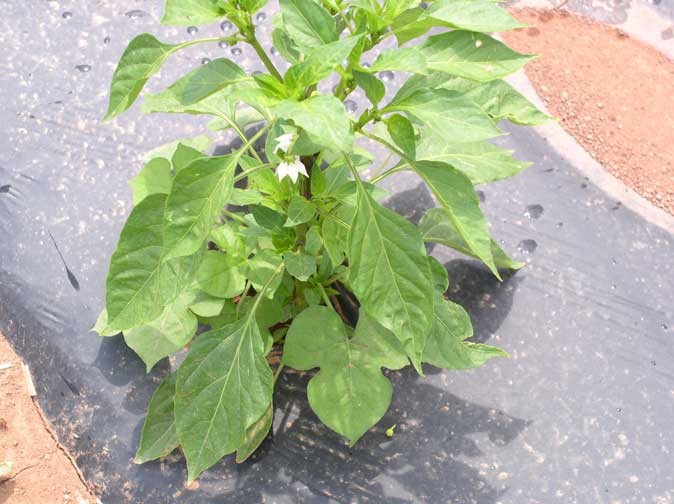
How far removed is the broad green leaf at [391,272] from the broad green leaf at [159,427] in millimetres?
601

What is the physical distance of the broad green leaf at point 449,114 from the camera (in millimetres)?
1018

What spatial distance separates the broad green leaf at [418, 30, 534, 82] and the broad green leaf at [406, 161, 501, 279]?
168 mm

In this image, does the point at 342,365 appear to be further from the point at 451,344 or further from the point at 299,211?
the point at 299,211

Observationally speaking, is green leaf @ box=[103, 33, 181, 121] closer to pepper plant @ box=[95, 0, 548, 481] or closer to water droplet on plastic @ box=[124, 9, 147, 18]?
pepper plant @ box=[95, 0, 548, 481]

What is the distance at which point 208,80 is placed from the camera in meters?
1.03

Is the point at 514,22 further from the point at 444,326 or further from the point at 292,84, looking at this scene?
the point at 444,326

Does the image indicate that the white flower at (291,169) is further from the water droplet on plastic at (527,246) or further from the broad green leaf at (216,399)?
the water droplet on plastic at (527,246)

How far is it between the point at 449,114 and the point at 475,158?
52 cm

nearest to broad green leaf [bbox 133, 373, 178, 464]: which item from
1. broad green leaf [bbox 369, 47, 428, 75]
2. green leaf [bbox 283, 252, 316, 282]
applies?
green leaf [bbox 283, 252, 316, 282]

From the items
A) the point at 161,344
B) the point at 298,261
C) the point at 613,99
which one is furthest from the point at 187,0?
the point at 613,99

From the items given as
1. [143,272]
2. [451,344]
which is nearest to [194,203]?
[143,272]

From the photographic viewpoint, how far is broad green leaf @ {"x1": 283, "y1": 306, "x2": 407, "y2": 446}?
144cm

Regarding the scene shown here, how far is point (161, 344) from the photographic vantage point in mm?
1543

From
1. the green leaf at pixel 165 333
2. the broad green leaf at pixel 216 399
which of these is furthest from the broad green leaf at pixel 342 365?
the green leaf at pixel 165 333
